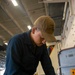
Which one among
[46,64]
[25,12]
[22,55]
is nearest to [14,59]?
[22,55]

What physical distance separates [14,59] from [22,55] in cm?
12

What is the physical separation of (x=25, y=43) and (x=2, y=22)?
537 cm

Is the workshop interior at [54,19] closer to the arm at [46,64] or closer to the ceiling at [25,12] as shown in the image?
the ceiling at [25,12]

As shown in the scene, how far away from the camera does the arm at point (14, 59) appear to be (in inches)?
58.9

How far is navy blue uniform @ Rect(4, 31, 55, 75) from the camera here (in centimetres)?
151

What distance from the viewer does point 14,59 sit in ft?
4.97

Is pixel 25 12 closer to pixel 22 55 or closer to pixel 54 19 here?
pixel 54 19

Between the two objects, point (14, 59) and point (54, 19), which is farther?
point (54, 19)

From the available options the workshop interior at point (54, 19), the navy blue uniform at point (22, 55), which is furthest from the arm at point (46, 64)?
the workshop interior at point (54, 19)

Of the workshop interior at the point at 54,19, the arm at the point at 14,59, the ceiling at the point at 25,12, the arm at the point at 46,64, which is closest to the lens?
the arm at the point at 14,59

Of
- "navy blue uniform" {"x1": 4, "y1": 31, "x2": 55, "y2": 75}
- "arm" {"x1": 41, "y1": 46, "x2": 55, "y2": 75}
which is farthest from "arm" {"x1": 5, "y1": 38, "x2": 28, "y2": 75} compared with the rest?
"arm" {"x1": 41, "y1": 46, "x2": 55, "y2": 75}

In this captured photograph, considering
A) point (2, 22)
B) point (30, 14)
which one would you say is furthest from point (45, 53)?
point (2, 22)

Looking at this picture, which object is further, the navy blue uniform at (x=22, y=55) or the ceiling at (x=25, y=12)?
the ceiling at (x=25, y=12)

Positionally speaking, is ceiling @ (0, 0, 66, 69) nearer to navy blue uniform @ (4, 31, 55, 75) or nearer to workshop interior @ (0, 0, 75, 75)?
workshop interior @ (0, 0, 75, 75)
